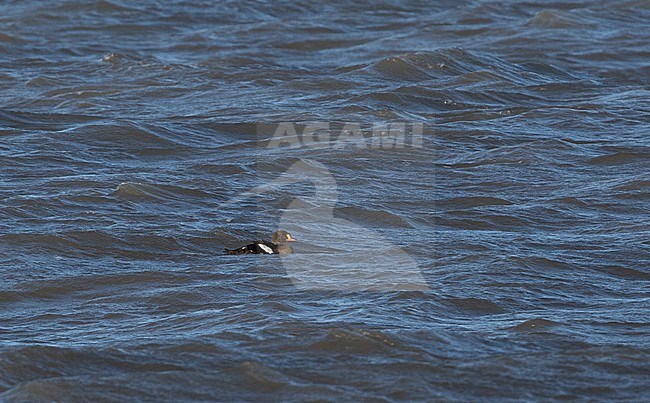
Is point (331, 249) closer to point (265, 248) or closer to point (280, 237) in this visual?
point (280, 237)

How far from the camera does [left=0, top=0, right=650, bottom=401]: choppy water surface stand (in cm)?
743

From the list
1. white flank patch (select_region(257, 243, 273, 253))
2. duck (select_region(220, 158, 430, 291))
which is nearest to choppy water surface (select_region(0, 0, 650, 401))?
duck (select_region(220, 158, 430, 291))

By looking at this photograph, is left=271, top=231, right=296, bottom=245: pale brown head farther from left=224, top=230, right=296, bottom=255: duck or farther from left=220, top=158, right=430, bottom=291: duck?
left=220, top=158, right=430, bottom=291: duck

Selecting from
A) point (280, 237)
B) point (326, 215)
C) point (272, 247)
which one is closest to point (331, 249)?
point (280, 237)

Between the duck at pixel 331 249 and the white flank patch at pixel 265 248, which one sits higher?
the white flank patch at pixel 265 248

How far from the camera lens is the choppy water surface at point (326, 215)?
24.4ft

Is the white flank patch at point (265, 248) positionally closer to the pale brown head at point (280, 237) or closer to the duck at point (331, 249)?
the duck at point (331, 249)

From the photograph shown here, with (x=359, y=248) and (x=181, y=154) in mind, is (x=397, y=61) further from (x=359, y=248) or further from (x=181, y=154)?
(x=359, y=248)

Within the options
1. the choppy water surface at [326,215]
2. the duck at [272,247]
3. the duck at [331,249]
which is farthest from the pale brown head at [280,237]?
the choppy water surface at [326,215]

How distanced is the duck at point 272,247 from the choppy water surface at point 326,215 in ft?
0.36

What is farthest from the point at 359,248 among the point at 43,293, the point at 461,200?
the point at 43,293

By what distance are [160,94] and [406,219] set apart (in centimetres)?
524

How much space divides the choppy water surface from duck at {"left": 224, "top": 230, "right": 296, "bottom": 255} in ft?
0.36

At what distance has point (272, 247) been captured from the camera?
31.2ft
